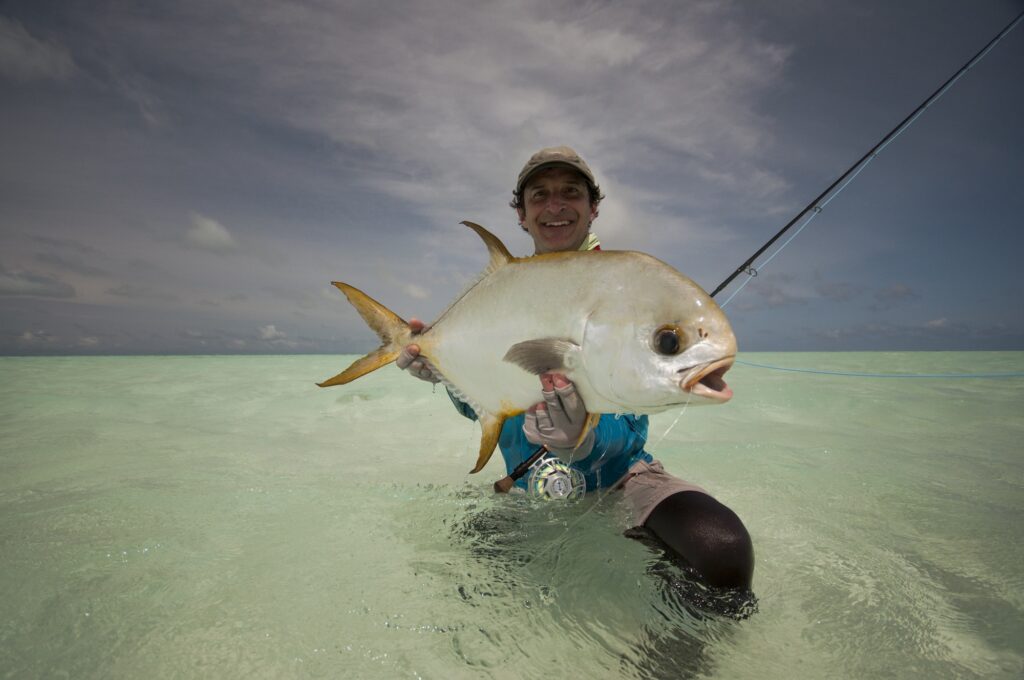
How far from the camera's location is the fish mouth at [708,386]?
119 cm

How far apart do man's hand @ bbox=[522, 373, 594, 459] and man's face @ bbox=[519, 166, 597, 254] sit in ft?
3.84

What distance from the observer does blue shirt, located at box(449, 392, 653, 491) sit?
2.12 m

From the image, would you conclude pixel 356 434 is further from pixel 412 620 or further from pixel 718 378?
pixel 718 378

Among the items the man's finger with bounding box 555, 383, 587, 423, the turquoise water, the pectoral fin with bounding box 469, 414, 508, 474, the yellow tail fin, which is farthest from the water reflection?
the yellow tail fin

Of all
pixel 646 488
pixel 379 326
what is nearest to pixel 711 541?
pixel 646 488

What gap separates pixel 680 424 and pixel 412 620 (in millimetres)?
4780

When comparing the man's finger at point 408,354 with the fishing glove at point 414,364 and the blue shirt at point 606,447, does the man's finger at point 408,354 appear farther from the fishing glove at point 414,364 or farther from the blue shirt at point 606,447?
the blue shirt at point 606,447

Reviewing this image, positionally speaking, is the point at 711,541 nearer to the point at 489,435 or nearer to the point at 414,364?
the point at 489,435

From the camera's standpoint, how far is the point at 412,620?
158cm

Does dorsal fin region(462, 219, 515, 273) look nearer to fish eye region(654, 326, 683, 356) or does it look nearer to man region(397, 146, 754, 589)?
man region(397, 146, 754, 589)

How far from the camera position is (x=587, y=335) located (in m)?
1.37

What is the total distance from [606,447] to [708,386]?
3.19ft

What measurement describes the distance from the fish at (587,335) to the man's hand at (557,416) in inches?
1.2

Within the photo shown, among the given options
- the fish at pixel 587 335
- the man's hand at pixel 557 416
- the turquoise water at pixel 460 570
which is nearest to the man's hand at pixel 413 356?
the fish at pixel 587 335
